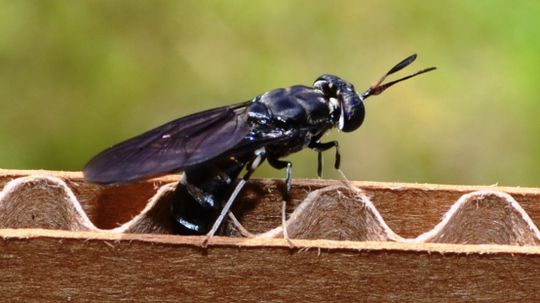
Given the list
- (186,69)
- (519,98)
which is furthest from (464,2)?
(186,69)

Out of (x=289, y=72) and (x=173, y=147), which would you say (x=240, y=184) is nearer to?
(x=173, y=147)

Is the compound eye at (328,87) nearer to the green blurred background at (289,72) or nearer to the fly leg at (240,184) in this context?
the fly leg at (240,184)

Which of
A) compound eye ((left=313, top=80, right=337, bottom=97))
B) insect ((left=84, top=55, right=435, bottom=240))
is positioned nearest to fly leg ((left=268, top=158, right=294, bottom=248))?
insect ((left=84, top=55, right=435, bottom=240))

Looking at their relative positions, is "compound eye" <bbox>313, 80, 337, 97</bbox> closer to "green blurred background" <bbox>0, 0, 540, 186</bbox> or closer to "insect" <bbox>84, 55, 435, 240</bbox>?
"insect" <bbox>84, 55, 435, 240</bbox>

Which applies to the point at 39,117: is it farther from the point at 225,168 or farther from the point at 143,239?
the point at 143,239

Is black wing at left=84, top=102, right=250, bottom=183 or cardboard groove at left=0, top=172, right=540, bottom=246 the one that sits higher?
black wing at left=84, top=102, right=250, bottom=183

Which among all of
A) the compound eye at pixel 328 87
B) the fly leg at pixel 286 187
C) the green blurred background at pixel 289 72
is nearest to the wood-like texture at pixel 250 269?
the fly leg at pixel 286 187
